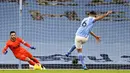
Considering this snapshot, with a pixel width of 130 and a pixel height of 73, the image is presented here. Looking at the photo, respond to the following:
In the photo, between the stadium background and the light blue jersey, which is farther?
the stadium background

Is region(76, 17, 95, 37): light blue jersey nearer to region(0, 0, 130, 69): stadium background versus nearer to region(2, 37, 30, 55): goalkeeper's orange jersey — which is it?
region(2, 37, 30, 55): goalkeeper's orange jersey

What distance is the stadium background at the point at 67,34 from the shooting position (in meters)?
19.2

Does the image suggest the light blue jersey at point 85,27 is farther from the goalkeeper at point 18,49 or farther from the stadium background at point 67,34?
the stadium background at point 67,34

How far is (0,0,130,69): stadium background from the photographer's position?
1925 cm

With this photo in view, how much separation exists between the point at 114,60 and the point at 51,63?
7.78 feet

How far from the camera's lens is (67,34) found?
19.5m

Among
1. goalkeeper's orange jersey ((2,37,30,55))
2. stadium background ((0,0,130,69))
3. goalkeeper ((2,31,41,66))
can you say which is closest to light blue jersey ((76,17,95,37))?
goalkeeper's orange jersey ((2,37,30,55))

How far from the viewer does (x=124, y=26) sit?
19469 millimetres

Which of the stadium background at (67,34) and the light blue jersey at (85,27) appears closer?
the light blue jersey at (85,27)

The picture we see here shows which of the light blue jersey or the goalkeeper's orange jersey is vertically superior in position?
the light blue jersey

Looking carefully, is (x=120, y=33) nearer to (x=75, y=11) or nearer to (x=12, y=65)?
(x=75, y=11)

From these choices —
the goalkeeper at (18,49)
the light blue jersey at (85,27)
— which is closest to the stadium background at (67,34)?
the goalkeeper at (18,49)

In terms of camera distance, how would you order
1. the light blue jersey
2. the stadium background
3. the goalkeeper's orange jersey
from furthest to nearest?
the stadium background → the goalkeeper's orange jersey → the light blue jersey

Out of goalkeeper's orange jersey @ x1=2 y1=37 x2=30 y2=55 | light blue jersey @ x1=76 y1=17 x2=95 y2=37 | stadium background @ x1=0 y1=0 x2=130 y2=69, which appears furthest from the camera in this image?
stadium background @ x1=0 y1=0 x2=130 y2=69
